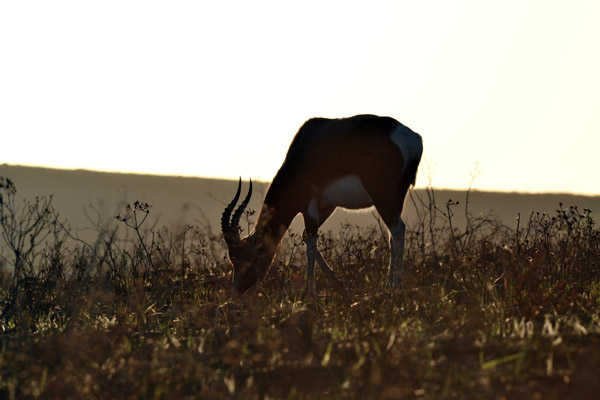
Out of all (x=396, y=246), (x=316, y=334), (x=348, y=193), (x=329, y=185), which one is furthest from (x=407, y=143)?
(x=316, y=334)

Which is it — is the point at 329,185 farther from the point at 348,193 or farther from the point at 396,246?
the point at 396,246

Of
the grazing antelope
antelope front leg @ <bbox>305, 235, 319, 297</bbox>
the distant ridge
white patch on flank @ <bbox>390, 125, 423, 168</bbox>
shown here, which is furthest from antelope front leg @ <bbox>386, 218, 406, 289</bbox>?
the distant ridge

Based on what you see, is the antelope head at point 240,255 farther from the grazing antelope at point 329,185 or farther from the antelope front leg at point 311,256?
the antelope front leg at point 311,256

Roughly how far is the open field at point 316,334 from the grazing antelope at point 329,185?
359mm

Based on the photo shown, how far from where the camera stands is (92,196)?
43.6m

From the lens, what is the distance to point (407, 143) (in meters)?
10.3

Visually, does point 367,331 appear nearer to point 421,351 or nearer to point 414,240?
point 421,351

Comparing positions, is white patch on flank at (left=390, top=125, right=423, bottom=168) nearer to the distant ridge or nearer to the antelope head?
the antelope head

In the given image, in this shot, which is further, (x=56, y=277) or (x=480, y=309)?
(x=56, y=277)

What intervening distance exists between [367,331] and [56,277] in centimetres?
514

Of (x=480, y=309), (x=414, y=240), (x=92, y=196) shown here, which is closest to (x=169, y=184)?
(x=92, y=196)

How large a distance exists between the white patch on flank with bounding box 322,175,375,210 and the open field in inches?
35.3

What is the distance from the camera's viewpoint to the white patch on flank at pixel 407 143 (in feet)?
33.8

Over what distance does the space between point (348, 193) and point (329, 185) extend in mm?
288
